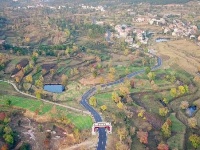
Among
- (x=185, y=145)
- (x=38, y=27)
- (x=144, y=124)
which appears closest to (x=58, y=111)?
(x=144, y=124)

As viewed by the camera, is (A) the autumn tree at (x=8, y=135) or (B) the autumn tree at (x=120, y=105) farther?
(B) the autumn tree at (x=120, y=105)

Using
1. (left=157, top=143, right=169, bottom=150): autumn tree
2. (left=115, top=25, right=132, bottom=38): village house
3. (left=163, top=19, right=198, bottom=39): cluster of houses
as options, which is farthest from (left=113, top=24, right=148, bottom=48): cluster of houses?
(left=157, top=143, right=169, bottom=150): autumn tree

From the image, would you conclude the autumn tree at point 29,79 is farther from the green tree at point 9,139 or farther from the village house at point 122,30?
the village house at point 122,30

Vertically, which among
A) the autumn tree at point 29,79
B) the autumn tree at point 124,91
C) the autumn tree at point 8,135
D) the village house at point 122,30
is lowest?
the autumn tree at point 8,135

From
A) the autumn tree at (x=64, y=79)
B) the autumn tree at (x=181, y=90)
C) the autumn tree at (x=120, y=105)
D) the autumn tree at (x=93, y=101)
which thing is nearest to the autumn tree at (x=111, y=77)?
the autumn tree at (x=64, y=79)

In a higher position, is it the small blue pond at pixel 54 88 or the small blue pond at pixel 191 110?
the small blue pond at pixel 54 88

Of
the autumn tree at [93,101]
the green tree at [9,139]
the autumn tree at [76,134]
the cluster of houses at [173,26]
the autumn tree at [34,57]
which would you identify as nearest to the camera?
the autumn tree at [76,134]

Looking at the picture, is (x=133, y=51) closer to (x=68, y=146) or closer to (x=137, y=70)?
(x=137, y=70)
